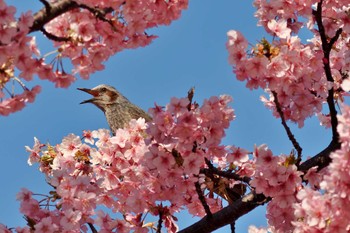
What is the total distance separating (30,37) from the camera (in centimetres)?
432

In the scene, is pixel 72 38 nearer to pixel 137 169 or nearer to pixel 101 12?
pixel 101 12

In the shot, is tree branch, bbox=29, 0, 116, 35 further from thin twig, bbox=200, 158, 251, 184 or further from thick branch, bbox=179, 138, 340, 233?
thick branch, bbox=179, 138, 340, 233

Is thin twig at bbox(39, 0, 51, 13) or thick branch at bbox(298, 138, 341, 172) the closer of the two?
thin twig at bbox(39, 0, 51, 13)

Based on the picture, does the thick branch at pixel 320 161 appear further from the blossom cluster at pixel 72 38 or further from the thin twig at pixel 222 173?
the blossom cluster at pixel 72 38

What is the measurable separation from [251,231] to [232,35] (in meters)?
2.58

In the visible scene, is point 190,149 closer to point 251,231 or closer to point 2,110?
point 2,110

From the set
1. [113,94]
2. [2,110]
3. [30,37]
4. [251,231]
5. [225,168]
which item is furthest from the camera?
[113,94]

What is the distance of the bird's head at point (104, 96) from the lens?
10.5 m

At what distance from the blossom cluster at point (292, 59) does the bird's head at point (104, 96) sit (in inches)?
178

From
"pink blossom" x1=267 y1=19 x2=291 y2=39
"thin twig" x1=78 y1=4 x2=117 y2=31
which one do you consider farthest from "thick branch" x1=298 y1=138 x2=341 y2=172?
"thin twig" x1=78 y1=4 x2=117 y2=31

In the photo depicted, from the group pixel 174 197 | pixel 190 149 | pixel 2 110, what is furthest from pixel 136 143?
pixel 2 110

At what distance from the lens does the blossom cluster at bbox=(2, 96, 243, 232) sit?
4938mm

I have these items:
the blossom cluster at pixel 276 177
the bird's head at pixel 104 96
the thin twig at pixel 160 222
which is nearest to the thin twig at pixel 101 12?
the blossom cluster at pixel 276 177

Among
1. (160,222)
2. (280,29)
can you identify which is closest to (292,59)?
(280,29)
